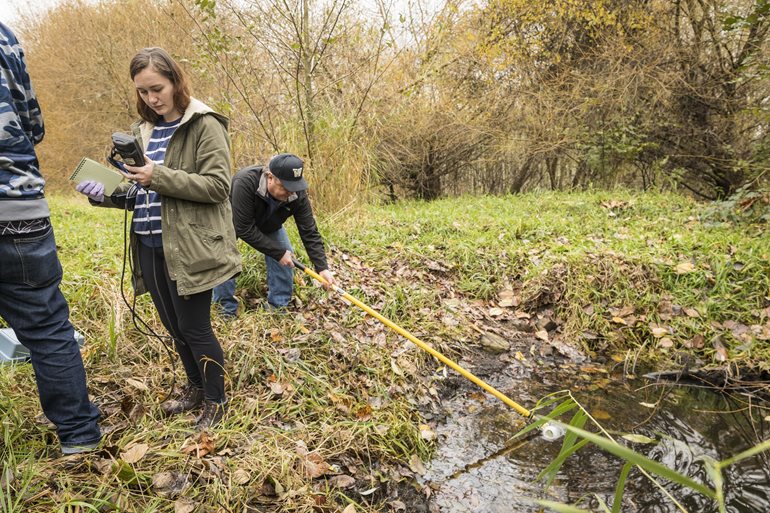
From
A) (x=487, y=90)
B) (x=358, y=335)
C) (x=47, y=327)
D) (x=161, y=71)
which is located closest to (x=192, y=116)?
(x=161, y=71)

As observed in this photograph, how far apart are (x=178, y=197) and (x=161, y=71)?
0.59 m

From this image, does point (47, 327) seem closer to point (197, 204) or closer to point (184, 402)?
point (197, 204)

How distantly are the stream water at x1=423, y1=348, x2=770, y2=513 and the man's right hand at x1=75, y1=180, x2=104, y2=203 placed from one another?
228 centimetres

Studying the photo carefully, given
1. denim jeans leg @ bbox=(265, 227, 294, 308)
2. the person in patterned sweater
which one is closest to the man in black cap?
denim jeans leg @ bbox=(265, 227, 294, 308)

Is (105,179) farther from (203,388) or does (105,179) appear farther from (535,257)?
(535,257)

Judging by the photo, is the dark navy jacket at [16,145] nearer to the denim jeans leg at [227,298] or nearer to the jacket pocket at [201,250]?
the jacket pocket at [201,250]

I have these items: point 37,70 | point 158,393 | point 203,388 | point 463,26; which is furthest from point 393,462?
point 37,70

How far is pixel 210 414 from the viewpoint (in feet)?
8.23

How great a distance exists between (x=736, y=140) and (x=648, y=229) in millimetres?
3433

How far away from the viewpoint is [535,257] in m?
4.95

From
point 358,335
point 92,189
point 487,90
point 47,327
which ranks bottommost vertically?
point 358,335

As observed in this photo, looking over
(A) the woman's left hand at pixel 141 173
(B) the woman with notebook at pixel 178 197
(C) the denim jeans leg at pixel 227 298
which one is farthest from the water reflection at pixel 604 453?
(A) the woman's left hand at pixel 141 173

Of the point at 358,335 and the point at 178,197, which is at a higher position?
the point at 178,197

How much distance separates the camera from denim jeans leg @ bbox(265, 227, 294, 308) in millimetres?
3721
